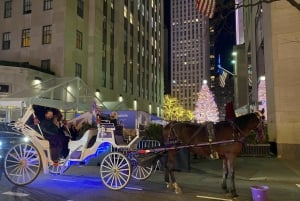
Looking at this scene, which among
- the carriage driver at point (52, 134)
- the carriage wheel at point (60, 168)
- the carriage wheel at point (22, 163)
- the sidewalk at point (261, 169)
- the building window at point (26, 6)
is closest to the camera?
the carriage wheel at point (22, 163)

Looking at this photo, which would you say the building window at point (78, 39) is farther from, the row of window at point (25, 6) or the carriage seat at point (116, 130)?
the carriage seat at point (116, 130)

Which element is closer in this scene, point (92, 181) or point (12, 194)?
point (12, 194)

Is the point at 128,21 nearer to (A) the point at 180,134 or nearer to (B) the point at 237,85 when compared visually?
(B) the point at 237,85

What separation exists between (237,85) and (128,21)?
22593 millimetres

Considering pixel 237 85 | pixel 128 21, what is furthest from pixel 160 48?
pixel 237 85

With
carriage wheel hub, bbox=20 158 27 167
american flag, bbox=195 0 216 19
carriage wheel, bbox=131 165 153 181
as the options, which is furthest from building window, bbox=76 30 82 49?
carriage wheel hub, bbox=20 158 27 167

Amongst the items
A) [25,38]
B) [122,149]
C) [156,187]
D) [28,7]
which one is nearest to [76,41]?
[25,38]

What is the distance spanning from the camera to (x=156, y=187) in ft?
32.7

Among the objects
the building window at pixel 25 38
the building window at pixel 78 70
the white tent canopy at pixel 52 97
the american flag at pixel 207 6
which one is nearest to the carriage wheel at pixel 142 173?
the american flag at pixel 207 6

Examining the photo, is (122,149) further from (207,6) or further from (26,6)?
(26,6)

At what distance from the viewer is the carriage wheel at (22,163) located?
970 cm

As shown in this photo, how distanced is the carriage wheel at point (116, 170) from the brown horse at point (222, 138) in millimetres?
1173

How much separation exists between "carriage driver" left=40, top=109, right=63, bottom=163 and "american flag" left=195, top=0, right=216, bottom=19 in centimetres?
542

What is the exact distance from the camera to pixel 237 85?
5434 cm
